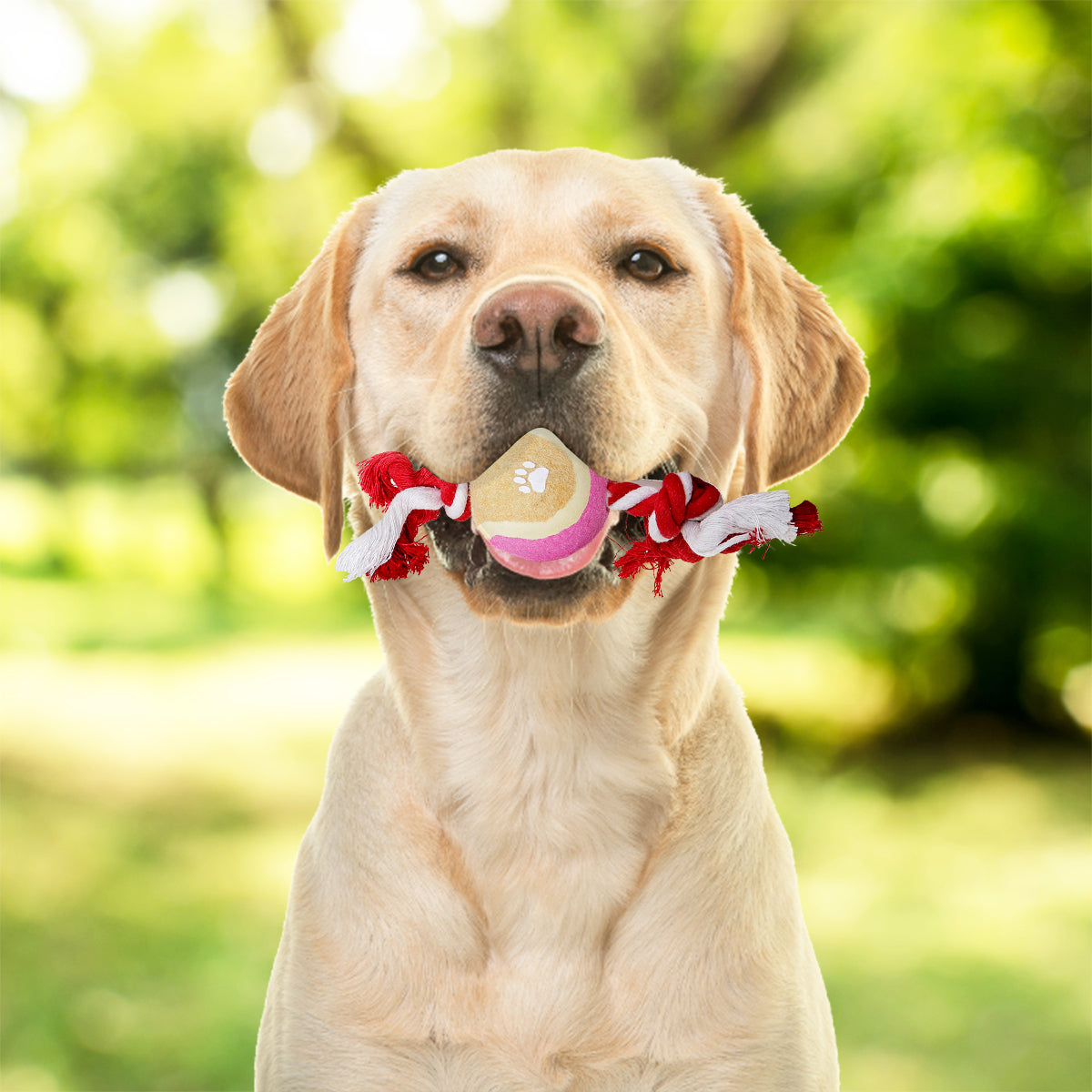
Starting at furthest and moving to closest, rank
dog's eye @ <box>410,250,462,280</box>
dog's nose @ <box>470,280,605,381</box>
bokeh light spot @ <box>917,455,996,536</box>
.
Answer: bokeh light spot @ <box>917,455,996,536</box>, dog's eye @ <box>410,250,462,280</box>, dog's nose @ <box>470,280,605,381</box>

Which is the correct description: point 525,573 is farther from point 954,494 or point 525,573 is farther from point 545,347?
point 954,494

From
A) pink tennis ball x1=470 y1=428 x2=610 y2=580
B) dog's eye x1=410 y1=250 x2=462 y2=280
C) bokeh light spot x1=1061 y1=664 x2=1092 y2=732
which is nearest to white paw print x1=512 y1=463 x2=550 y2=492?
pink tennis ball x1=470 y1=428 x2=610 y2=580

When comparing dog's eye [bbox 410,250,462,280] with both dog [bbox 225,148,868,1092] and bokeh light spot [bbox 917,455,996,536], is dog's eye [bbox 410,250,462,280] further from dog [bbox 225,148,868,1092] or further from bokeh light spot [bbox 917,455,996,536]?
bokeh light spot [bbox 917,455,996,536]

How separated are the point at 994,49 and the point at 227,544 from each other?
9499 mm

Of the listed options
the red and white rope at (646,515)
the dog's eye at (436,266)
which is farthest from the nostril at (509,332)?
the dog's eye at (436,266)

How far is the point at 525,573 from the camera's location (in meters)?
2.11

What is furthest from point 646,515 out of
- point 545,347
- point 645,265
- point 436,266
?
point 436,266

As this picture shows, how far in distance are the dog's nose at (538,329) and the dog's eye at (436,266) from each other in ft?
1.31

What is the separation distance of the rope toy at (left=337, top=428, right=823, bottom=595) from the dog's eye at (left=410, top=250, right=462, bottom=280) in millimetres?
402

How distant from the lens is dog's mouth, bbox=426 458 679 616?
213 centimetres

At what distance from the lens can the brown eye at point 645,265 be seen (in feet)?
7.88

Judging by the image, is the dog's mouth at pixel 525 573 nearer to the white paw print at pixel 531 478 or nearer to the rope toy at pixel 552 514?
the rope toy at pixel 552 514

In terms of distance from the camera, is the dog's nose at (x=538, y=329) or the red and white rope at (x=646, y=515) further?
the red and white rope at (x=646, y=515)

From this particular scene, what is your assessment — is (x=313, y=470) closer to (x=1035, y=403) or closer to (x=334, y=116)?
(x=1035, y=403)
